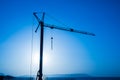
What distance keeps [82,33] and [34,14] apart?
25.3m

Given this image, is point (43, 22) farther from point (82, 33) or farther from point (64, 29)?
point (82, 33)

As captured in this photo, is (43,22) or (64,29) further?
(64,29)

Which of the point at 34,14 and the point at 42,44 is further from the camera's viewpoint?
the point at 34,14

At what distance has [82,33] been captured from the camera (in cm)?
8688

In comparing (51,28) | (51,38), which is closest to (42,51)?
(51,38)

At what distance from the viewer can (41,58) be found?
54188 millimetres

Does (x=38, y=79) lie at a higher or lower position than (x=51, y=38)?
lower

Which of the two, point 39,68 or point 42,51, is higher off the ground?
point 42,51

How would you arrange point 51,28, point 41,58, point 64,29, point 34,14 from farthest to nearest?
point 64,29 → point 51,28 → point 34,14 → point 41,58

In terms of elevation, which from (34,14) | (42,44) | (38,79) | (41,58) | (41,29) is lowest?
(38,79)

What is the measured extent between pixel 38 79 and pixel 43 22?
2312 cm

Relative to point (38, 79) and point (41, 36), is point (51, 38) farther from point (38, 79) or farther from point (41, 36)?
point (38, 79)

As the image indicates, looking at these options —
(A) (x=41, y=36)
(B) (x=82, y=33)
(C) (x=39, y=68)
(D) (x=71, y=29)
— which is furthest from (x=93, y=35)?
(C) (x=39, y=68)

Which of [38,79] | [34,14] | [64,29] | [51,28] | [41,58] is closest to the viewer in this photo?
[38,79]
